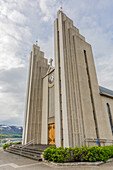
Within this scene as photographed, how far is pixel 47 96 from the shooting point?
15609mm

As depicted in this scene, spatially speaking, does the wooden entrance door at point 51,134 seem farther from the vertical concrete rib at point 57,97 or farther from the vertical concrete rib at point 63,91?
the vertical concrete rib at point 63,91

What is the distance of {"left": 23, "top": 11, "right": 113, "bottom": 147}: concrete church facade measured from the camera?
29.6 feet

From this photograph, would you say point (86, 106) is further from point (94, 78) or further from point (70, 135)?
point (94, 78)

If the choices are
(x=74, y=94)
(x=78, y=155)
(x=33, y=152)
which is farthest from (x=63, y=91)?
(x=33, y=152)

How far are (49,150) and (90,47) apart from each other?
12526 mm

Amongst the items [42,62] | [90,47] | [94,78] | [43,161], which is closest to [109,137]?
[94,78]

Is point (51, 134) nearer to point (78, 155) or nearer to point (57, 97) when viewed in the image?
point (57, 97)

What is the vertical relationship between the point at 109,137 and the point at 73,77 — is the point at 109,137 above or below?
below

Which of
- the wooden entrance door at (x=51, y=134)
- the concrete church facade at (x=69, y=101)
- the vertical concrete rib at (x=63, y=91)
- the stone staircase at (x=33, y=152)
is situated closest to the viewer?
the stone staircase at (x=33, y=152)

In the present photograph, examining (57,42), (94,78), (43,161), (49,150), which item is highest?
(57,42)

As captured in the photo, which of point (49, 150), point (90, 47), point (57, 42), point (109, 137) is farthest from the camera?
point (90, 47)

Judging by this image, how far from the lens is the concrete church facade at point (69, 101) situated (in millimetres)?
9023

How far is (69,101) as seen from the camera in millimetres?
9422

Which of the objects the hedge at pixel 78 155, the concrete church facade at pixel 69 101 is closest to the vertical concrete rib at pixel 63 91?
the concrete church facade at pixel 69 101
